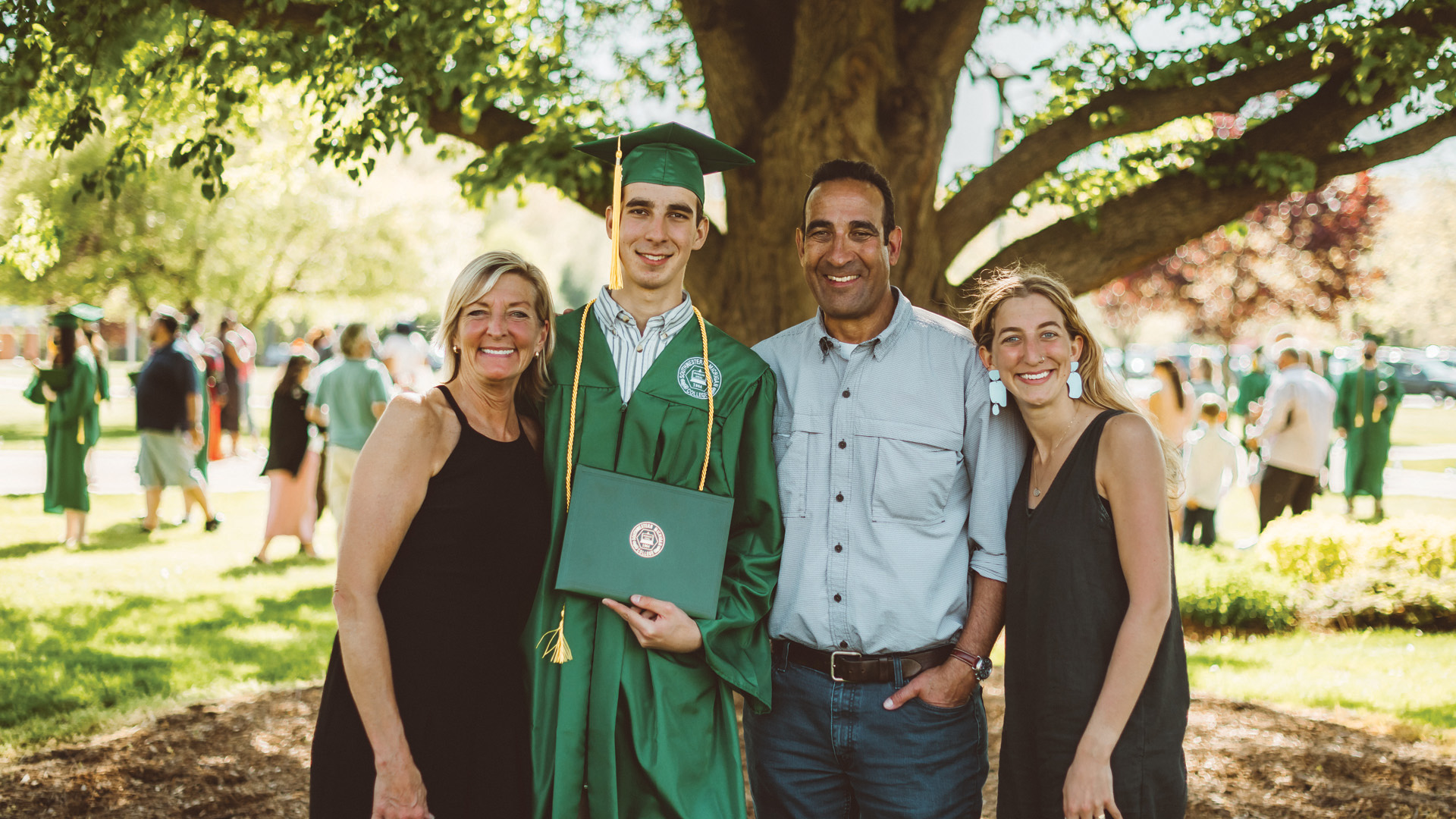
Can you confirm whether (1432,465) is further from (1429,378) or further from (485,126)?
(1429,378)

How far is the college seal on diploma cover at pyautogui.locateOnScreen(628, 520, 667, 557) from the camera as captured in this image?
7.87 feet

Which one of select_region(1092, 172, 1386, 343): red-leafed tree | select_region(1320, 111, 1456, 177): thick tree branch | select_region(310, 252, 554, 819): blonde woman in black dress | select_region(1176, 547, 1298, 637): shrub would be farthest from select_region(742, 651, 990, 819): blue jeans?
select_region(1092, 172, 1386, 343): red-leafed tree

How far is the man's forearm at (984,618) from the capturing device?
258 centimetres

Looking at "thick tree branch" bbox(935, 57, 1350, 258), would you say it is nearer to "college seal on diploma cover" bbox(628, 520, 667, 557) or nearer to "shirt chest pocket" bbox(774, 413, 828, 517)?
"shirt chest pocket" bbox(774, 413, 828, 517)

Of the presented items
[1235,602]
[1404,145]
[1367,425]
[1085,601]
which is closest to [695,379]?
[1085,601]

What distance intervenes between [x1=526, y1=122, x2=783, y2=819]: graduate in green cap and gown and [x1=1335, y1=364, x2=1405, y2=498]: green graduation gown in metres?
11.1

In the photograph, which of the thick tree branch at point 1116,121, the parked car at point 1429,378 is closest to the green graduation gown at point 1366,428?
the thick tree branch at point 1116,121

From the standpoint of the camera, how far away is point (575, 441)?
2.52 meters

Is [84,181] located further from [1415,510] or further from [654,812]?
[1415,510]

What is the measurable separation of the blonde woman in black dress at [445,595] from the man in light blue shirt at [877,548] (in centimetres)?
69

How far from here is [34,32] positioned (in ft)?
13.1

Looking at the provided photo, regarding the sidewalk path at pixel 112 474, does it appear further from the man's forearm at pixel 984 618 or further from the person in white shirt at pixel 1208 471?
the man's forearm at pixel 984 618

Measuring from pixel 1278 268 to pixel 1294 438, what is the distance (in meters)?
11.2

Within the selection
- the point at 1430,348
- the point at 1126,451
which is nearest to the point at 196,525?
the point at 1126,451
